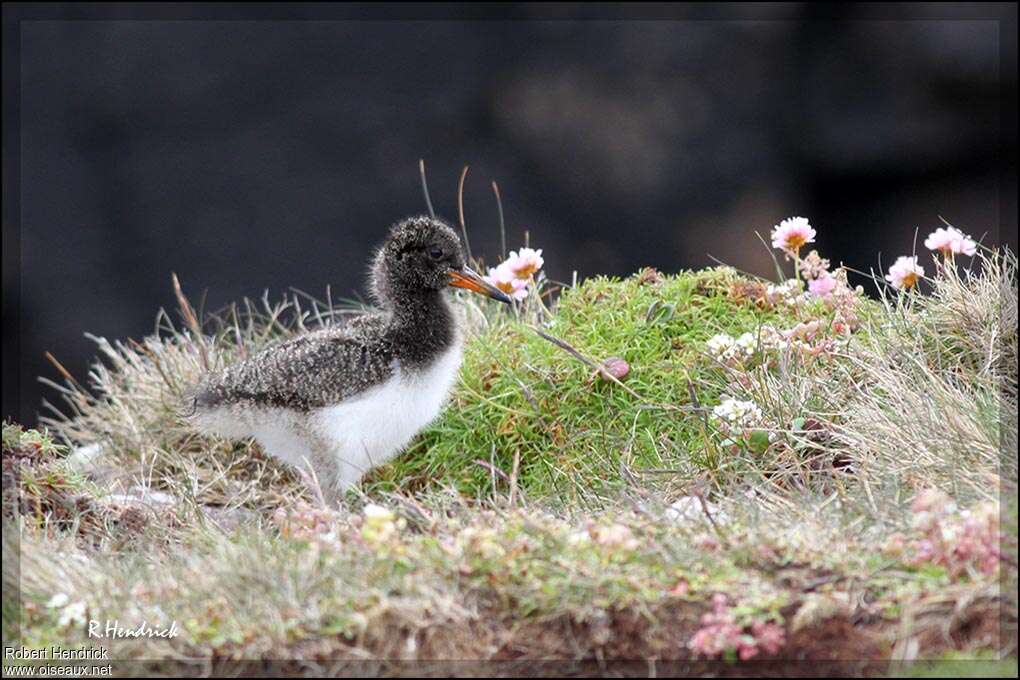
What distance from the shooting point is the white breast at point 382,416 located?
4.69 m

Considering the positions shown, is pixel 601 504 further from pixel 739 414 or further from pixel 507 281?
pixel 507 281

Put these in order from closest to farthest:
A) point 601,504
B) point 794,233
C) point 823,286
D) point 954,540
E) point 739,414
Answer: point 954,540, point 601,504, point 739,414, point 794,233, point 823,286

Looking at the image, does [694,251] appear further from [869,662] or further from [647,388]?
[869,662]

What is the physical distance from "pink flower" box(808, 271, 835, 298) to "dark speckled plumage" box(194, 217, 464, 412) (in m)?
1.56

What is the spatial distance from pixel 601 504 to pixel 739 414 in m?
0.71

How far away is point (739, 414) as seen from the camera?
14.9 ft

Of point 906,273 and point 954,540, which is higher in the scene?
point 906,273

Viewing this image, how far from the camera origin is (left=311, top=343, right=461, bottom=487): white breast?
469 centimetres

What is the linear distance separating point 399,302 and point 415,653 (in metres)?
2.22

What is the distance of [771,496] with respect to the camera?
3668 millimetres

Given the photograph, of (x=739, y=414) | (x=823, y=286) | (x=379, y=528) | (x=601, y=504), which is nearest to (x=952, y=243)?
(x=823, y=286)

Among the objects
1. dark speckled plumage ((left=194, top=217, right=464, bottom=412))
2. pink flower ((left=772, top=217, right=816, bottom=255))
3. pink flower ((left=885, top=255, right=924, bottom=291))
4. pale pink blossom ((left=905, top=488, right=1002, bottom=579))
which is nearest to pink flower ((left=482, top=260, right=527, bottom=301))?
dark speckled plumage ((left=194, top=217, right=464, bottom=412))

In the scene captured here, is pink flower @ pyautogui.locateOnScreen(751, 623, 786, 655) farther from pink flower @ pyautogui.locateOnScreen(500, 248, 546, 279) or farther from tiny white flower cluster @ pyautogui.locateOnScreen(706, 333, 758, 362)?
pink flower @ pyautogui.locateOnScreen(500, 248, 546, 279)

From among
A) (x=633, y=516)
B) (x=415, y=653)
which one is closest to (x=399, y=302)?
(x=633, y=516)
